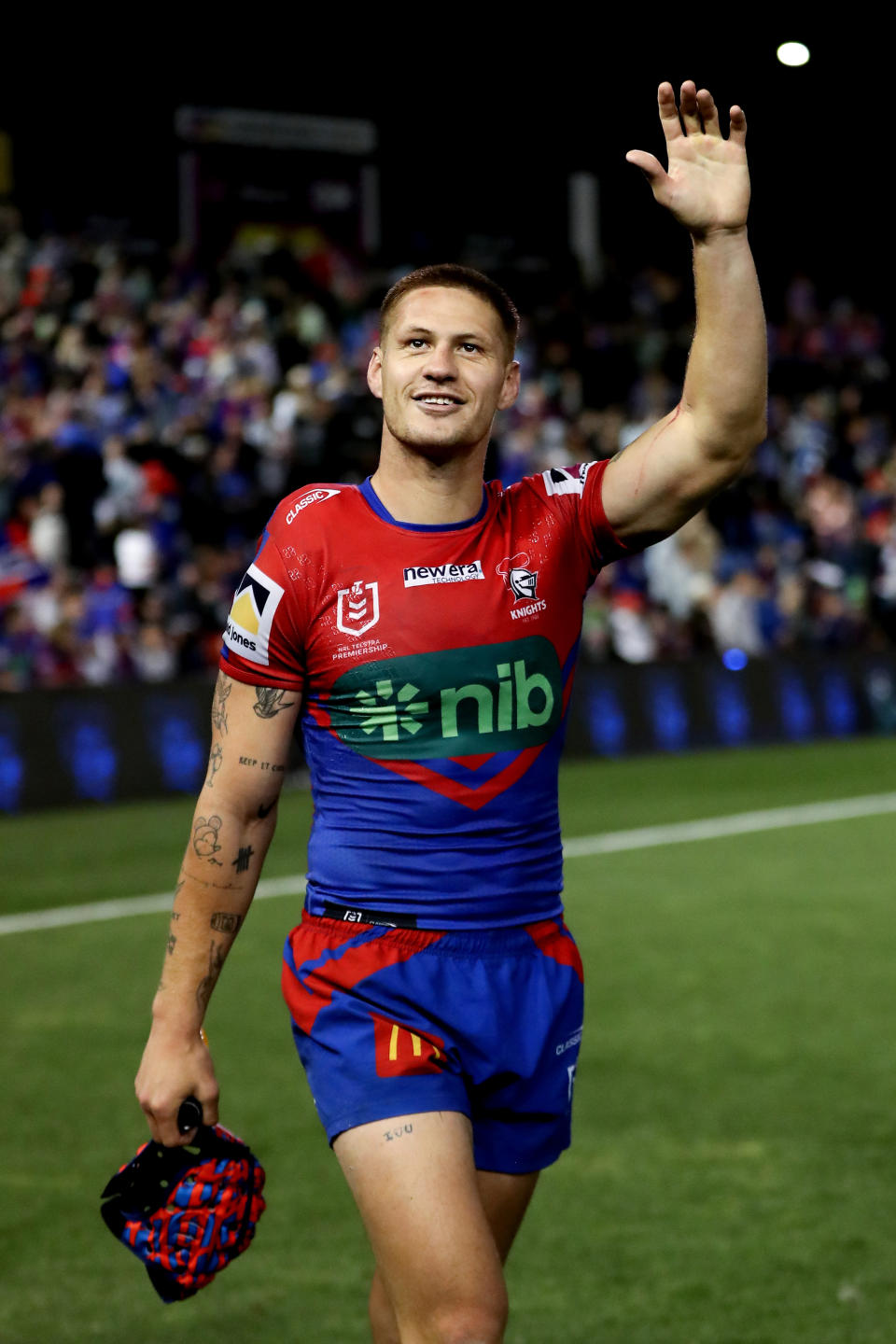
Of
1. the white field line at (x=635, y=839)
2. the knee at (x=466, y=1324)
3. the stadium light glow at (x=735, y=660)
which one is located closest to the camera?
the knee at (x=466, y=1324)

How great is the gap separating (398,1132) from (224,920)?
55 centimetres

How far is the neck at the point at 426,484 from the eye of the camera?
3.74 m

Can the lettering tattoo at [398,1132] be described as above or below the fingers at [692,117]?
below

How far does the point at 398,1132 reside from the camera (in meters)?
3.43

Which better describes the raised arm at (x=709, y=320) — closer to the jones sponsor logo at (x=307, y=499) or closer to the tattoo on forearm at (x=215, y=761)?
the jones sponsor logo at (x=307, y=499)

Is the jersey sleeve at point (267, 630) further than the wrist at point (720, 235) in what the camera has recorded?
Yes

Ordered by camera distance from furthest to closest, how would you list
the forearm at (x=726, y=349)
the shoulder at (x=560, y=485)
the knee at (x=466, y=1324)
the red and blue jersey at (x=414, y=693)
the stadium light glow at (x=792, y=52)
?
the stadium light glow at (x=792, y=52) → the shoulder at (x=560, y=485) → the red and blue jersey at (x=414, y=693) → the forearm at (x=726, y=349) → the knee at (x=466, y=1324)

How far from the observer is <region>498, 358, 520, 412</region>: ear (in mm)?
3826

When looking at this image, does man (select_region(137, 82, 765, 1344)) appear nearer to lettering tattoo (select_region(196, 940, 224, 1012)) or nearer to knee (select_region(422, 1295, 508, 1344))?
lettering tattoo (select_region(196, 940, 224, 1012))

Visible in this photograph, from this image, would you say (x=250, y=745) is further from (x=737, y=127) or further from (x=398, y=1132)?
(x=737, y=127)

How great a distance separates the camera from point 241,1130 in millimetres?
6809

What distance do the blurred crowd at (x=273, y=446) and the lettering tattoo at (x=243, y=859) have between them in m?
11.9

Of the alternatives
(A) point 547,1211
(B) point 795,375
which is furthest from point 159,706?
(B) point 795,375

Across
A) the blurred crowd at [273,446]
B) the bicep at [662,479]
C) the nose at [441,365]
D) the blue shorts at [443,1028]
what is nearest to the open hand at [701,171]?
the bicep at [662,479]
